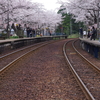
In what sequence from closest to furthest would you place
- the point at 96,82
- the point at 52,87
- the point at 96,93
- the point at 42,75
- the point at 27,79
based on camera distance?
the point at 96,93, the point at 52,87, the point at 96,82, the point at 27,79, the point at 42,75

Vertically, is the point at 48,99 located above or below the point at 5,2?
below

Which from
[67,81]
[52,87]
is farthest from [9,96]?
[67,81]

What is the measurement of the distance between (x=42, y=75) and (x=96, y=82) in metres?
2.24

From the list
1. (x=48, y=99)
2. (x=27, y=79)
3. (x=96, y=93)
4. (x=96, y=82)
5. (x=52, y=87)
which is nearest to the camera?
(x=48, y=99)

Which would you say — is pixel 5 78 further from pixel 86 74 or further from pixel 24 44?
pixel 24 44

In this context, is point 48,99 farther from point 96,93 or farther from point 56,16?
point 56,16

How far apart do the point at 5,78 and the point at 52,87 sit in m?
2.17

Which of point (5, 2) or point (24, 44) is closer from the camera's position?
point (24, 44)

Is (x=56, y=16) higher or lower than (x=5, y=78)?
higher

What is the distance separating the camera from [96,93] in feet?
18.1

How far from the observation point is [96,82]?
6832mm

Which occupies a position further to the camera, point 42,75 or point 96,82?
point 42,75

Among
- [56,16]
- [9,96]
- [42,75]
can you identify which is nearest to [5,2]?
[42,75]

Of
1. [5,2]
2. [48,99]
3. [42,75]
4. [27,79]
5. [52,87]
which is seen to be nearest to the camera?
[48,99]
